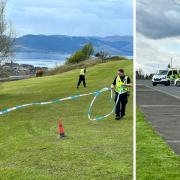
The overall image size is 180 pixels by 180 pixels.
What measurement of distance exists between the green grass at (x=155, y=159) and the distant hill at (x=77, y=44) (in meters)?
1.59

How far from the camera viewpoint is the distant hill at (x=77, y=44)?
8.98m

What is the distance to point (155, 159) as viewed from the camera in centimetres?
837

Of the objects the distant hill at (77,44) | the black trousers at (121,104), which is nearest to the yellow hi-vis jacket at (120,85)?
the black trousers at (121,104)

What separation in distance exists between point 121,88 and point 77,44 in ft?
7.65

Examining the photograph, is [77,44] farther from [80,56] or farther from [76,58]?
[80,56]

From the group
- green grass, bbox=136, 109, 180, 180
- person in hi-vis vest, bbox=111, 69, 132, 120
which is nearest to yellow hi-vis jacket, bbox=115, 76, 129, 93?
person in hi-vis vest, bbox=111, 69, 132, 120

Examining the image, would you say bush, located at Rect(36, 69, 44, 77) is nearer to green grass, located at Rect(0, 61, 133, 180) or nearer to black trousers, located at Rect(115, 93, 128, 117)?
green grass, located at Rect(0, 61, 133, 180)

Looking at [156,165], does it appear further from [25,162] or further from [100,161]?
[25,162]

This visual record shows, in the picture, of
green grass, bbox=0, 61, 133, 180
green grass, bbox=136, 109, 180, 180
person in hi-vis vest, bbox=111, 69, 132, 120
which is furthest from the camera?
person in hi-vis vest, bbox=111, 69, 132, 120

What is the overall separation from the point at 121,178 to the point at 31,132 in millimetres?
6275

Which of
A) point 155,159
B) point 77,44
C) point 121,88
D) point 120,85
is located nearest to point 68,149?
point 155,159

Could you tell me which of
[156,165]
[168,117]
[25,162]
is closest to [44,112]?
[168,117]

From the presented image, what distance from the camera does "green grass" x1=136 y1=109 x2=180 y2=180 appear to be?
7258 millimetres

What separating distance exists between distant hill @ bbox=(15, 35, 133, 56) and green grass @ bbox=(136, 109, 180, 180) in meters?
1.59
